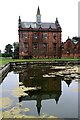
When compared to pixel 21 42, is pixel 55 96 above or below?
below

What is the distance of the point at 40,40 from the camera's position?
74500 mm

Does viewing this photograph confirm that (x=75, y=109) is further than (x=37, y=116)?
Yes

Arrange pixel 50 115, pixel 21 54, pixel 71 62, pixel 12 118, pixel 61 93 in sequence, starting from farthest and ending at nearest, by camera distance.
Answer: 1. pixel 21 54
2. pixel 71 62
3. pixel 61 93
4. pixel 50 115
5. pixel 12 118

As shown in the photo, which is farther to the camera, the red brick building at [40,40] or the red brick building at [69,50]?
the red brick building at [69,50]

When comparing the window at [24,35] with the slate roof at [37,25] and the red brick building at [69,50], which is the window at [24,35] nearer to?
the slate roof at [37,25]

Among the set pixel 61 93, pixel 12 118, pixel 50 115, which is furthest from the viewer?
pixel 61 93

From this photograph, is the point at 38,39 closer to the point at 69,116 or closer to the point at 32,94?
the point at 32,94

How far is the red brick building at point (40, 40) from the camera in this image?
73000 mm

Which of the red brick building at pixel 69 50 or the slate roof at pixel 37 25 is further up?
the slate roof at pixel 37 25

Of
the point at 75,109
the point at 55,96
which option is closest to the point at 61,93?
the point at 55,96

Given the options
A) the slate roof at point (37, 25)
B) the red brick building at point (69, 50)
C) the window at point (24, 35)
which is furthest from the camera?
the red brick building at point (69, 50)

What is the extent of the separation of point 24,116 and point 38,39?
6219 cm

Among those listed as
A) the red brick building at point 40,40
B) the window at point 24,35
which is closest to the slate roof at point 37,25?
the red brick building at point 40,40

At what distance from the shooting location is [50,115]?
520 inches
